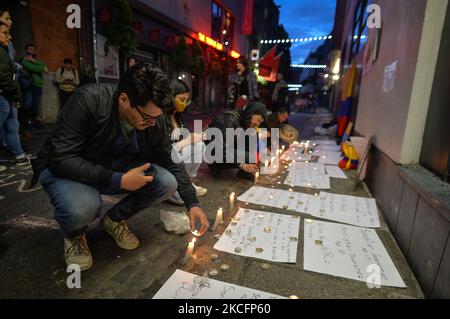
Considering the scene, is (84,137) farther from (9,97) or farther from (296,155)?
(296,155)

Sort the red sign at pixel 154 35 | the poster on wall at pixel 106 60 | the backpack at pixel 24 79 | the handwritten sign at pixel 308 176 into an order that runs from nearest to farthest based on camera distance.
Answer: the handwritten sign at pixel 308 176 < the backpack at pixel 24 79 < the poster on wall at pixel 106 60 < the red sign at pixel 154 35

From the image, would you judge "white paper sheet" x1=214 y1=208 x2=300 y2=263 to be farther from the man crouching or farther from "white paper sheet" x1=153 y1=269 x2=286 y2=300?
the man crouching

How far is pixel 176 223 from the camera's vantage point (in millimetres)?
2420

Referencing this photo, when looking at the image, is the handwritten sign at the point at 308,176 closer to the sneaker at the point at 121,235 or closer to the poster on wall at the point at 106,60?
the sneaker at the point at 121,235

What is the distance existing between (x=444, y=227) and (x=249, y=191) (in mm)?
2165

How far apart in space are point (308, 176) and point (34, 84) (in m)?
6.70

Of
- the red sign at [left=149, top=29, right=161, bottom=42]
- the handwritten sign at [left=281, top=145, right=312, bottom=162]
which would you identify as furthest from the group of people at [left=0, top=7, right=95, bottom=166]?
the handwritten sign at [left=281, top=145, right=312, bottom=162]

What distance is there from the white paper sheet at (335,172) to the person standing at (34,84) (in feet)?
22.4

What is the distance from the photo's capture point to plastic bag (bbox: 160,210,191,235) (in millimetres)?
2391

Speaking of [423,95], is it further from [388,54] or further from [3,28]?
[3,28]

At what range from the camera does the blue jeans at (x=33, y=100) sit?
6.35 m

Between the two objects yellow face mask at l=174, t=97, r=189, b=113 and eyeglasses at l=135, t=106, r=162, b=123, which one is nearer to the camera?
eyeglasses at l=135, t=106, r=162, b=123

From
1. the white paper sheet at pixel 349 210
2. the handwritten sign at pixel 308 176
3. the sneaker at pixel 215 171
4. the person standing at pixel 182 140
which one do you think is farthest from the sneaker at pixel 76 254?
the handwritten sign at pixel 308 176
